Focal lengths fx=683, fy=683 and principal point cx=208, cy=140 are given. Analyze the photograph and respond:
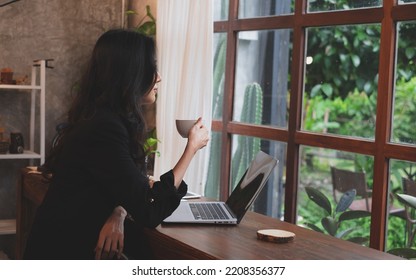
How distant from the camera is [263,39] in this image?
3.51 m

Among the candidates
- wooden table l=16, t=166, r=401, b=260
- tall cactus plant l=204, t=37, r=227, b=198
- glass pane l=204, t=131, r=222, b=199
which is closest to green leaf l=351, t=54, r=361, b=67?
tall cactus plant l=204, t=37, r=227, b=198

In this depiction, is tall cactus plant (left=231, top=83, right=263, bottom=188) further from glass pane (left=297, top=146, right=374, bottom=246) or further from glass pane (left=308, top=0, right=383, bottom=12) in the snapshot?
glass pane (left=308, top=0, right=383, bottom=12)

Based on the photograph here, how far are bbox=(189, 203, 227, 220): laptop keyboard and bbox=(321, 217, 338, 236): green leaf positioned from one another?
87 centimetres

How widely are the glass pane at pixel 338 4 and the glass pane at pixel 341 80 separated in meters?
0.12

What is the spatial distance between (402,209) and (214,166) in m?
1.30

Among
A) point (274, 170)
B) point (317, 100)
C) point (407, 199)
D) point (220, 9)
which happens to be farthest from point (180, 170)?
point (220, 9)

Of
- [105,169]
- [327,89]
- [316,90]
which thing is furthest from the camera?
[327,89]

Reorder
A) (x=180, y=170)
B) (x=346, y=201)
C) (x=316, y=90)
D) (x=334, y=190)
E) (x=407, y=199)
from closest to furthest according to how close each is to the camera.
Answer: (x=180, y=170) → (x=407, y=199) → (x=346, y=201) → (x=334, y=190) → (x=316, y=90)

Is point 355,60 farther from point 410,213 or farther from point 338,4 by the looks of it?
point 410,213

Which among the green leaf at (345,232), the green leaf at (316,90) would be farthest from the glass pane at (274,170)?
the green leaf at (345,232)

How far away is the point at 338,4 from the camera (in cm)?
297

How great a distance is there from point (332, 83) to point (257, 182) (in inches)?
61.6
